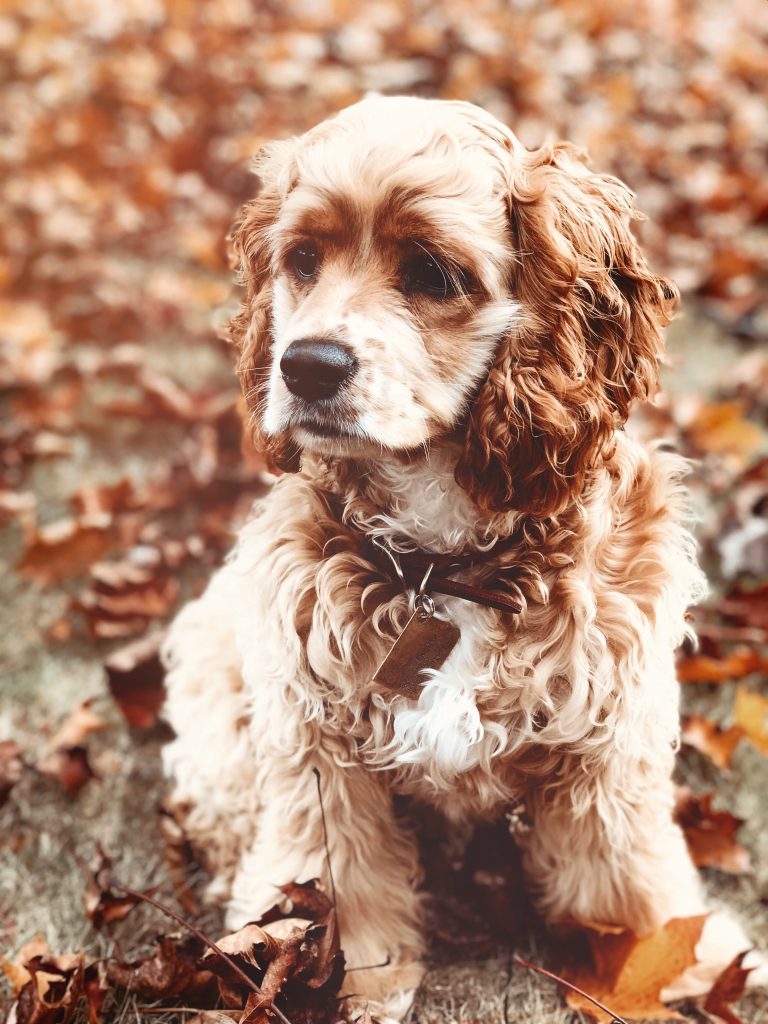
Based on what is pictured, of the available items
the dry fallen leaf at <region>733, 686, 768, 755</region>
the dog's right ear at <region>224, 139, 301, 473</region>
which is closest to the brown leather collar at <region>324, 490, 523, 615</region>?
the dog's right ear at <region>224, 139, 301, 473</region>

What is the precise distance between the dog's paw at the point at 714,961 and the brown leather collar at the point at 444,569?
1.00 m

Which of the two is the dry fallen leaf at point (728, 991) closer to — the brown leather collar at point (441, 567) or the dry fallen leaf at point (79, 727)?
the brown leather collar at point (441, 567)

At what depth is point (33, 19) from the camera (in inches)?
270

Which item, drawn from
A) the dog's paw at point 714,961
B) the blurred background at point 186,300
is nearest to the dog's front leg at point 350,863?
the blurred background at point 186,300

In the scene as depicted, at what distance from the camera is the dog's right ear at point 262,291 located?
7.14 ft

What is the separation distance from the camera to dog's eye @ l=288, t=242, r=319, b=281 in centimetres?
208

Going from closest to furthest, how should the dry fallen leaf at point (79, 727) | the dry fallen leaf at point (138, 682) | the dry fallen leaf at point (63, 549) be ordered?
the dry fallen leaf at point (79, 727) < the dry fallen leaf at point (138, 682) < the dry fallen leaf at point (63, 549)

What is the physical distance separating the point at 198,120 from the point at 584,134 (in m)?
2.44

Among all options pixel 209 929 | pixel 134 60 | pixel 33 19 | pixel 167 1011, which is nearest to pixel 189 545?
pixel 209 929

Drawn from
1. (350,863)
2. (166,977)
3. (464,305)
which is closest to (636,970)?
(350,863)

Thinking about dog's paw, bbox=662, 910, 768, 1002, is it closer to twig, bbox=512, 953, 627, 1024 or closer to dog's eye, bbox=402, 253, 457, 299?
twig, bbox=512, 953, 627, 1024

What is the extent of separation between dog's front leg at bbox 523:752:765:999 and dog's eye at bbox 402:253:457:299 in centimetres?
110

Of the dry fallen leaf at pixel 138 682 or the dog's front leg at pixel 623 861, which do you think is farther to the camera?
the dry fallen leaf at pixel 138 682

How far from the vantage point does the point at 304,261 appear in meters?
2.11
